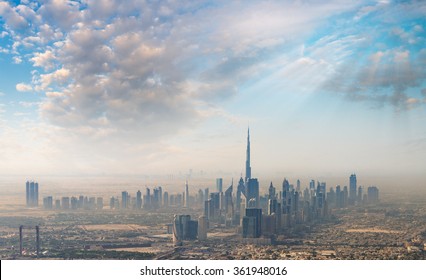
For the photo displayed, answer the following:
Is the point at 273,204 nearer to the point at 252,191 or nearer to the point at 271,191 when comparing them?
the point at 271,191

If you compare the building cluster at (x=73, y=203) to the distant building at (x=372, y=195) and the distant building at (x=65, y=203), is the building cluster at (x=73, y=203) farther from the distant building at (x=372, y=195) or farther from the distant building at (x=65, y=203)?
the distant building at (x=372, y=195)

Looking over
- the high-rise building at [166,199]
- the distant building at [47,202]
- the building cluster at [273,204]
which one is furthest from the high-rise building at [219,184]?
the distant building at [47,202]

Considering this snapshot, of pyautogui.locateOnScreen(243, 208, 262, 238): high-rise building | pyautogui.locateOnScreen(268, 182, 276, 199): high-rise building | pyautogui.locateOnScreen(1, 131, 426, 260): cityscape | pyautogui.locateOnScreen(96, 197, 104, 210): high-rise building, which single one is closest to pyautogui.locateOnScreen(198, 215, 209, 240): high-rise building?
pyautogui.locateOnScreen(1, 131, 426, 260): cityscape

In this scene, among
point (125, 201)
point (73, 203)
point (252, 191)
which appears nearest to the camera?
point (73, 203)

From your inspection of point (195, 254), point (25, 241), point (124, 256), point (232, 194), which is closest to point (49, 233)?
point (25, 241)

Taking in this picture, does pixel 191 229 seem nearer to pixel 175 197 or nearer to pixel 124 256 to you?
pixel 124 256

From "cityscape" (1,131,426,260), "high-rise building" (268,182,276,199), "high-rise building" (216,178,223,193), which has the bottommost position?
"cityscape" (1,131,426,260)

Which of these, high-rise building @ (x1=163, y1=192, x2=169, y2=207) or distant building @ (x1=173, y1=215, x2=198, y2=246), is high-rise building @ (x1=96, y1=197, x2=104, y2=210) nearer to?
high-rise building @ (x1=163, y1=192, x2=169, y2=207)

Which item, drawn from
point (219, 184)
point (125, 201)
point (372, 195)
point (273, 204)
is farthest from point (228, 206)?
point (372, 195)

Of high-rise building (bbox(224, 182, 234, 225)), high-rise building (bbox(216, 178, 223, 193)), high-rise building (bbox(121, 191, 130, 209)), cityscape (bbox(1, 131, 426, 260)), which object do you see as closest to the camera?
cityscape (bbox(1, 131, 426, 260))
